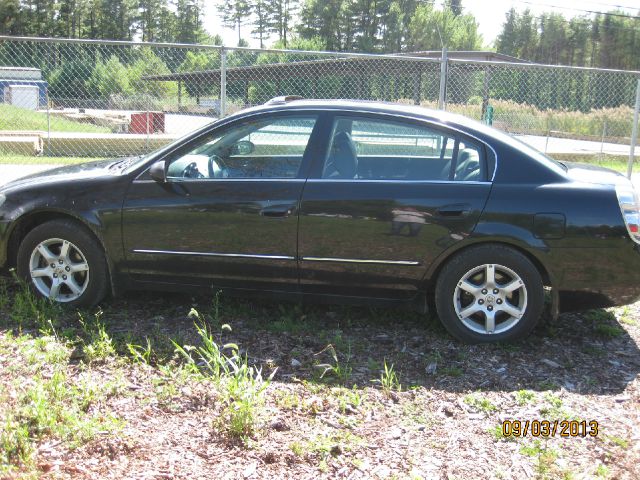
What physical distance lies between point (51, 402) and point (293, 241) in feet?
6.02

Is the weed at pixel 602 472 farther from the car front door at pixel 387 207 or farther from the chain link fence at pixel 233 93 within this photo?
the chain link fence at pixel 233 93

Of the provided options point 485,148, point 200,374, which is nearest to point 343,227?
point 485,148

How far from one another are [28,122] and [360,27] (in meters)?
72.5

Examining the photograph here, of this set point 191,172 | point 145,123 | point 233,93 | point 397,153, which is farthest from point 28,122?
point 397,153

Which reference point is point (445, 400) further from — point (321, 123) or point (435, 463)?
point (321, 123)

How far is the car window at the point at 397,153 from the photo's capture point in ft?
14.3

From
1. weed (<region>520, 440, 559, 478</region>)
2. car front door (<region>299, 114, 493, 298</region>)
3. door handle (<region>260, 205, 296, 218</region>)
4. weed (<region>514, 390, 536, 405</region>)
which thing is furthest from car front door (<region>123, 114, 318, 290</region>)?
weed (<region>520, 440, 559, 478</region>)

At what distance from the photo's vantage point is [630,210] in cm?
416

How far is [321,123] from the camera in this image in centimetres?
453

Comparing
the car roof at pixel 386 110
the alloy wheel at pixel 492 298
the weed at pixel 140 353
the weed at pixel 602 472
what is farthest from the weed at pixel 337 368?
the car roof at pixel 386 110

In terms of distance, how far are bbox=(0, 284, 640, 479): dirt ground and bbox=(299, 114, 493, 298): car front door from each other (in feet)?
1.55

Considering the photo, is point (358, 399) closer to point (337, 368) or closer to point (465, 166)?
point (337, 368)

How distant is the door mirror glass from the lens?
4.68m
